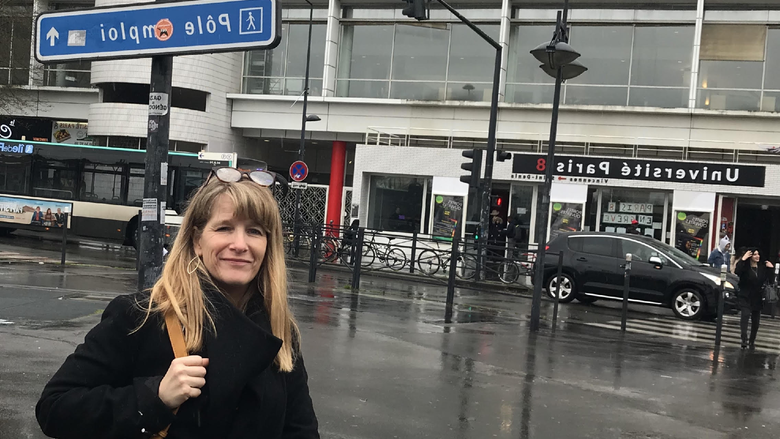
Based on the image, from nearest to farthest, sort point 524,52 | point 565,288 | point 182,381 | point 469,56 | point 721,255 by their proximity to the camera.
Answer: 1. point 182,381
2. point 565,288
3. point 721,255
4. point 524,52
5. point 469,56

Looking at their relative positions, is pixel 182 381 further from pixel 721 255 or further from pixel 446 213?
pixel 446 213

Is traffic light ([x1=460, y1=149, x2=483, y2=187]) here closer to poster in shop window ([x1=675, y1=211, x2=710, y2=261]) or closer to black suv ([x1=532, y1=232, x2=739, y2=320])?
black suv ([x1=532, y1=232, x2=739, y2=320])

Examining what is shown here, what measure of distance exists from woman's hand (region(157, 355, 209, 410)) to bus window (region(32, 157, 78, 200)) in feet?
77.7

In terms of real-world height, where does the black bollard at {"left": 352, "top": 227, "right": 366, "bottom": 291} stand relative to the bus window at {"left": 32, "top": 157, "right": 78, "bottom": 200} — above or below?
below

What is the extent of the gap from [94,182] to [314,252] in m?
9.44

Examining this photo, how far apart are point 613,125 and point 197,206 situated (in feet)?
94.0

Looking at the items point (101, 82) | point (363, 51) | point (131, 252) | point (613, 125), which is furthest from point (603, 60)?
point (101, 82)

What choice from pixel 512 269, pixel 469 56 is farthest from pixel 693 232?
pixel 512 269

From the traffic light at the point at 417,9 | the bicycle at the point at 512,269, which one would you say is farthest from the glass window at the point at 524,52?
the traffic light at the point at 417,9

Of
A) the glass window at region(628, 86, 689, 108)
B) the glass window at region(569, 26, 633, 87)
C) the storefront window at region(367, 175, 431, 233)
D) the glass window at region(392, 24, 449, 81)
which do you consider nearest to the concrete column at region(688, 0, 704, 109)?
the glass window at region(628, 86, 689, 108)

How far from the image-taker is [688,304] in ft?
55.7

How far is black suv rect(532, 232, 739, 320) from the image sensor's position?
1691 centimetres

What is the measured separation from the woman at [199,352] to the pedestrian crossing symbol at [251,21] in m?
2.73

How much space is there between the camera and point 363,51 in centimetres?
3300
